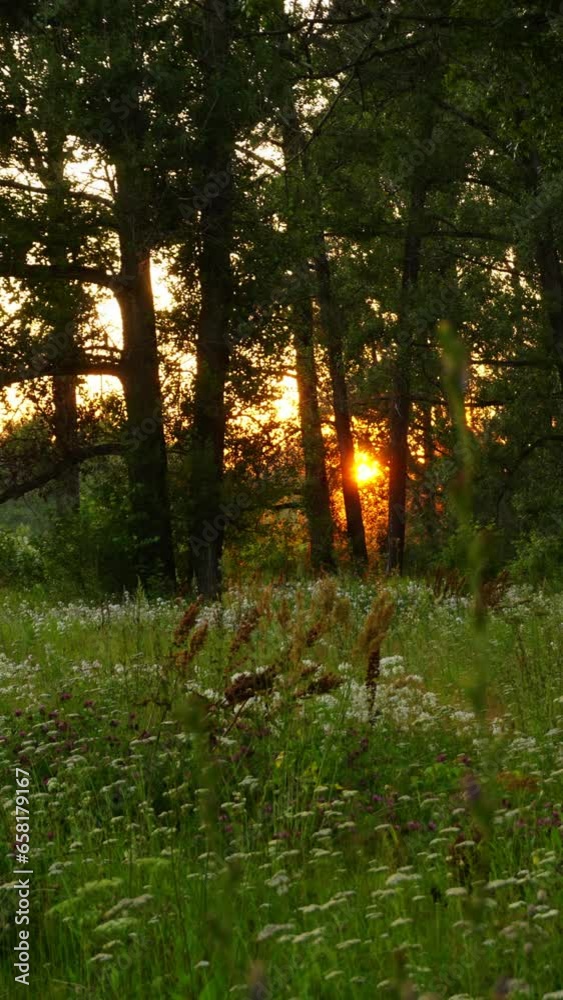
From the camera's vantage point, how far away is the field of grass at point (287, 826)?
3.13 metres

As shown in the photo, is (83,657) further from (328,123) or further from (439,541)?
(439,541)

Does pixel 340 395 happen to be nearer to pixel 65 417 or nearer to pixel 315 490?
pixel 315 490

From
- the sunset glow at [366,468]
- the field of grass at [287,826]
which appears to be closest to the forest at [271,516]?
the field of grass at [287,826]

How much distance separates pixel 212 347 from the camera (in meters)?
20.5

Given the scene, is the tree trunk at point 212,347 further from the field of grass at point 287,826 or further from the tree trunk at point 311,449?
the field of grass at point 287,826

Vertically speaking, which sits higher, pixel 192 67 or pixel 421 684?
pixel 192 67

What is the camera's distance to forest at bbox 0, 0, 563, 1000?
3557mm

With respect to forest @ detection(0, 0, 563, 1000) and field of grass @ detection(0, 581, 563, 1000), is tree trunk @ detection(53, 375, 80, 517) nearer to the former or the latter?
forest @ detection(0, 0, 563, 1000)

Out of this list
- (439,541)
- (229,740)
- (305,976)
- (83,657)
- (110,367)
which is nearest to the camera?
(305,976)

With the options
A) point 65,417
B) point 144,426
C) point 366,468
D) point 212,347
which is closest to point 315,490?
point 212,347

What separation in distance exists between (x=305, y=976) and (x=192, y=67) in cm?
1763

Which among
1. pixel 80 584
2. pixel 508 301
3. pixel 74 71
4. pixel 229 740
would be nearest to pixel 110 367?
pixel 80 584

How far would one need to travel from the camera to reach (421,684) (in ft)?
25.1

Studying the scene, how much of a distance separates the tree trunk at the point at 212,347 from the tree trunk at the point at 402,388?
14.5 ft
